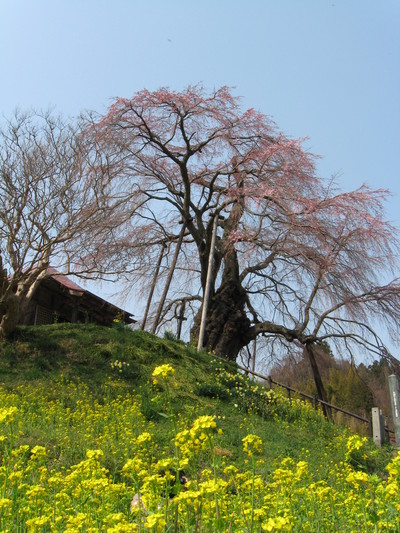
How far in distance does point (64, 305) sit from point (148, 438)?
57.5 ft

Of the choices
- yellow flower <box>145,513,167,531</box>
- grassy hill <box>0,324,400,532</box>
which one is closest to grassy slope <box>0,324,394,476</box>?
grassy hill <box>0,324,400,532</box>

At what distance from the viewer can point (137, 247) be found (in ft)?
63.1

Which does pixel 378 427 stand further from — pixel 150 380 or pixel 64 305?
pixel 64 305

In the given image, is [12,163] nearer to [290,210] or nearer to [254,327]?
[290,210]

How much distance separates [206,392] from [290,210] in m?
6.62

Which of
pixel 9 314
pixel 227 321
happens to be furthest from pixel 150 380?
pixel 227 321

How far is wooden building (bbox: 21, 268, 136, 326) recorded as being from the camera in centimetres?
1823

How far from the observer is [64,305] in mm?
19656

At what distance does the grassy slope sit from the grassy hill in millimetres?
34

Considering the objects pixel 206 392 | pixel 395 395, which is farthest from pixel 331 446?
pixel 206 392

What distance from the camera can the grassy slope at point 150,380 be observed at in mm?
9656

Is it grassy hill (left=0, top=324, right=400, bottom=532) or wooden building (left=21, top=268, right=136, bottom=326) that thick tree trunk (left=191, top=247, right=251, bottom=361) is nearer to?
grassy hill (left=0, top=324, right=400, bottom=532)

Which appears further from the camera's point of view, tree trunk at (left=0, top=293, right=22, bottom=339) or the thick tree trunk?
the thick tree trunk

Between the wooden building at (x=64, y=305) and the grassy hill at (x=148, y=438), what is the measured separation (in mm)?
4270
